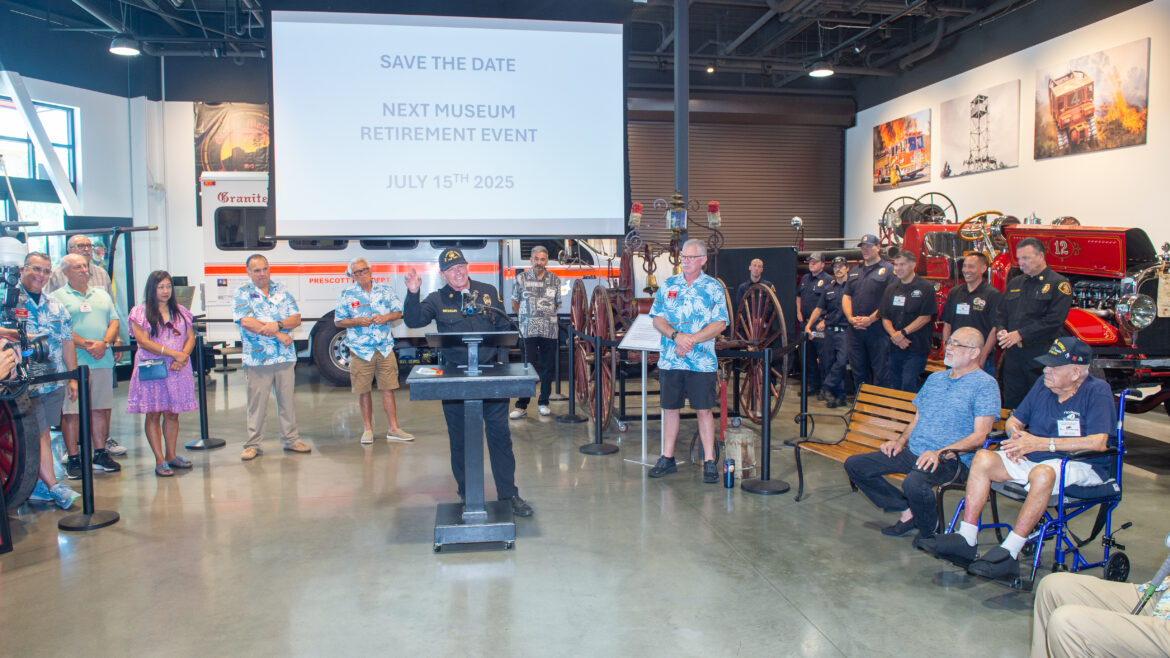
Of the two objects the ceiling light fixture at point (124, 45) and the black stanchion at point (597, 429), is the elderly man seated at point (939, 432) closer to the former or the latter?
the black stanchion at point (597, 429)

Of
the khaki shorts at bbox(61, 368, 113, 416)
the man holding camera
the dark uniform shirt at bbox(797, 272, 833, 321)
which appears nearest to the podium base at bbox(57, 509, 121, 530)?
the man holding camera

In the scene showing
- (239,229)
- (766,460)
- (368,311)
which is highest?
(239,229)

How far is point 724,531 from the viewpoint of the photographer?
167 inches

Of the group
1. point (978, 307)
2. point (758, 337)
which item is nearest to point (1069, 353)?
point (978, 307)

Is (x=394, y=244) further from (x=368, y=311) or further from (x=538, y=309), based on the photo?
(x=368, y=311)

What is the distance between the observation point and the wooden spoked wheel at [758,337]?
21.1ft

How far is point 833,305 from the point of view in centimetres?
829

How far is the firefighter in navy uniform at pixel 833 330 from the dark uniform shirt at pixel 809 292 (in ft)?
0.77

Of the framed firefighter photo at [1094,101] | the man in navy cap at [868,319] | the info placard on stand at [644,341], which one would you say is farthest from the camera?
the framed firefighter photo at [1094,101]

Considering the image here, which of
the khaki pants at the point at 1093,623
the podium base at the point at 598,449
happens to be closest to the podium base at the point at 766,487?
the podium base at the point at 598,449

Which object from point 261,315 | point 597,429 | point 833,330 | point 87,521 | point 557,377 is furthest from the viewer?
point 833,330

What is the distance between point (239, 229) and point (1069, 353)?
864cm

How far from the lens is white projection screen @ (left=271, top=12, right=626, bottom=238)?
14.3ft

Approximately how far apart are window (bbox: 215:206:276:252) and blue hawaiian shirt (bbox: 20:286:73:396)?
14.6 ft
